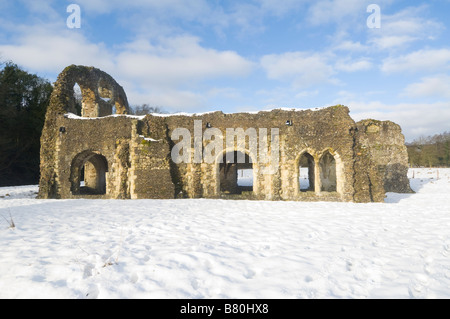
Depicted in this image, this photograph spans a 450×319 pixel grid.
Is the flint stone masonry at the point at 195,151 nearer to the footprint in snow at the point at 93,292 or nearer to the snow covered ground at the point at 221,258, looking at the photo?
the snow covered ground at the point at 221,258

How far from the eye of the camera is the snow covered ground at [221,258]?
2.91 metres

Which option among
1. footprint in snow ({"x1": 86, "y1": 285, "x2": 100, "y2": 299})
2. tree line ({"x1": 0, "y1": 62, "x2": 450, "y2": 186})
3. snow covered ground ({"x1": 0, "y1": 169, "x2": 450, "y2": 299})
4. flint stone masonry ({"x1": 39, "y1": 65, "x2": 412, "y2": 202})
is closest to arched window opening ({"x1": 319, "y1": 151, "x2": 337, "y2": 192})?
flint stone masonry ({"x1": 39, "y1": 65, "x2": 412, "y2": 202})

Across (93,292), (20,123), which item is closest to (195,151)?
Result: (93,292)

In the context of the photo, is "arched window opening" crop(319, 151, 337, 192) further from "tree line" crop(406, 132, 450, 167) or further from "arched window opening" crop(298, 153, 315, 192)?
"tree line" crop(406, 132, 450, 167)

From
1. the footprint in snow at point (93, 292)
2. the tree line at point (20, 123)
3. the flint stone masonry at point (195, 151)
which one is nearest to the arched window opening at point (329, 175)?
the flint stone masonry at point (195, 151)

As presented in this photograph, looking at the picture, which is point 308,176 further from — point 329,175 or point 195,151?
point 195,151

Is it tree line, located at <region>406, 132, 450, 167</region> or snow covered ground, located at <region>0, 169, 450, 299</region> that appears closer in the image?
snow covered ground, located at <region>0, 169, 450, 299</region>

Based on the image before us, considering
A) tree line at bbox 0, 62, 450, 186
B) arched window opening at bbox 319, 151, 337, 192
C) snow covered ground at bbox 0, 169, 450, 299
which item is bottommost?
snow covered ground at bbox 0, 169, 450, 299

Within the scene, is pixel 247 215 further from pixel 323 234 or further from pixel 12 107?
pixel 12 107

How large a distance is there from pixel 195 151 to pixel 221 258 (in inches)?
353

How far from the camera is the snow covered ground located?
115 inches

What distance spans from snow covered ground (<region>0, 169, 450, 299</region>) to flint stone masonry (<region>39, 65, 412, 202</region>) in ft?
17.0

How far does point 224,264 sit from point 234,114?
31.3ft

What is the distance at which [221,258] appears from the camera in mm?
3803
